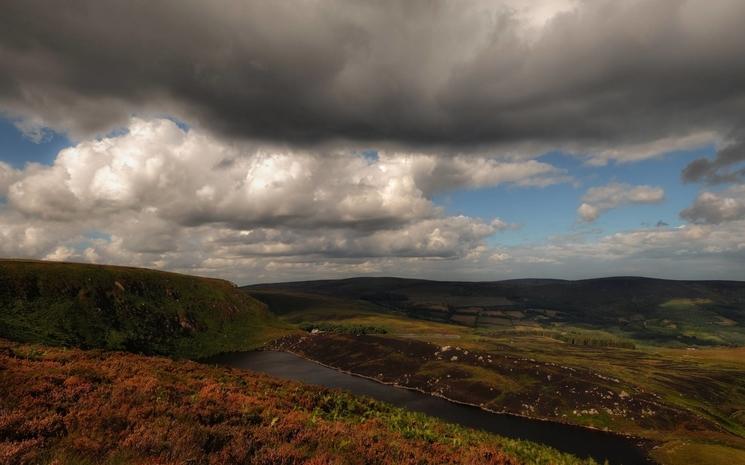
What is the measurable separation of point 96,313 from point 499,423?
6278 inches

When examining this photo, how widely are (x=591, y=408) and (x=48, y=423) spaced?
122 m

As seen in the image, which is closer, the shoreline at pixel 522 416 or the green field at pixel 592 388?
the shoreline at pixel 522 416

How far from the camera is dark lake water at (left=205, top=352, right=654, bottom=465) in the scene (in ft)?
269

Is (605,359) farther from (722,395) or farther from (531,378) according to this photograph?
(531,378)

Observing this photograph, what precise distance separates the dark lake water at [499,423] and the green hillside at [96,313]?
4731 cm

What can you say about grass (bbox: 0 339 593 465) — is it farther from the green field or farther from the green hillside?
the green hillside

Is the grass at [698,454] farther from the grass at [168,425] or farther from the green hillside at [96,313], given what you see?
the green hillside at [96,313]

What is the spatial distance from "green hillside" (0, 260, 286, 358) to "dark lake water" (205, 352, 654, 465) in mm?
47310

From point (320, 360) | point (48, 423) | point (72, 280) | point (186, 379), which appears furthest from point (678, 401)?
point (72, 280)

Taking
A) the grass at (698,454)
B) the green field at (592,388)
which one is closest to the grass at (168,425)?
the grass at (698,454)

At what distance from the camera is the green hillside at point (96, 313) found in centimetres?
13675

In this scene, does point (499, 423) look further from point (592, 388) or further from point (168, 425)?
point (168, 425)

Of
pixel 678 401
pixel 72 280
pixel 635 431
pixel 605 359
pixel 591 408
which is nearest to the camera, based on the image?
pixel 635 431

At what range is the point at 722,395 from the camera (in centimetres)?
13975
